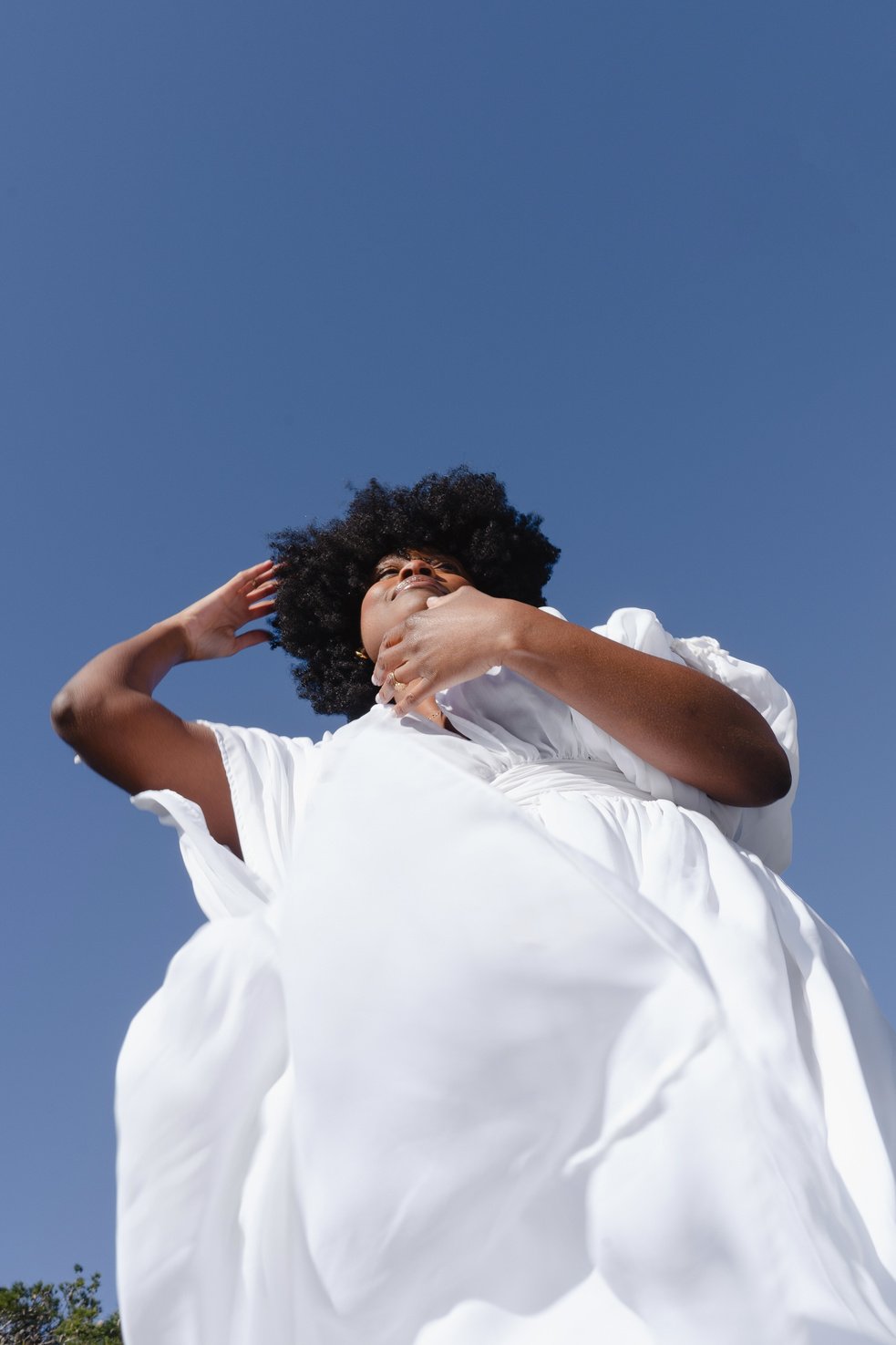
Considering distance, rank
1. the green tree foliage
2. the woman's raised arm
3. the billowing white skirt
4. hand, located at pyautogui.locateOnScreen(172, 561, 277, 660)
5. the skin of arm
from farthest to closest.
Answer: the green tree foliage, hand, located at pyautogui.locateOnScreen(172, 561, 277, 660), the woman's raised arm, the skin of arm, the billowing white skirt

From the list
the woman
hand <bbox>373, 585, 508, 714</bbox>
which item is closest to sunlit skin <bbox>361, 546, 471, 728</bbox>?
hand <bbox>373, 585, 508, 714</bbox>

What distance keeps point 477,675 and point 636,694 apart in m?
0.40

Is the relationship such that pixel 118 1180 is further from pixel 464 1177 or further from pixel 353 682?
pixel 353 682

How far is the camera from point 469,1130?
48.9 inches

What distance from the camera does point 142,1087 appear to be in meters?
1.35

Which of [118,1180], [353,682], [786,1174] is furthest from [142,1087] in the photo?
[353,682]

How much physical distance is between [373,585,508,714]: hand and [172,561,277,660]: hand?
1.26m

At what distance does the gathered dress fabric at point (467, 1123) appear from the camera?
1.14 m

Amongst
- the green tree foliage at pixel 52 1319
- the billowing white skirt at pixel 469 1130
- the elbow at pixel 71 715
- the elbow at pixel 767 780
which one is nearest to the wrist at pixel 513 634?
the elbow at pixel 767 780

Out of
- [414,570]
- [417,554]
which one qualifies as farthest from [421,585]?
[417,554]

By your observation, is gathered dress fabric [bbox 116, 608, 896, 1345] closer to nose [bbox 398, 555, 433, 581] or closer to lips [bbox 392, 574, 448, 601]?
lips [bbox 392, 574, 448, 601]

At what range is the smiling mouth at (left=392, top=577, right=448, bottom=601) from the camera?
3.36 m

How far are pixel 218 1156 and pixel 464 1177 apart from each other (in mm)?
341

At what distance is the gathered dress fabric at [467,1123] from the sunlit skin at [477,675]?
958 mm
